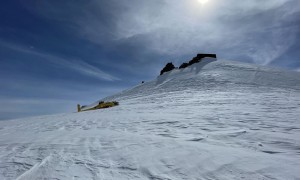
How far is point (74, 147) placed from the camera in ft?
14.6

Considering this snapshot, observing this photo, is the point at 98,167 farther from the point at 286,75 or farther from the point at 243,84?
the point at 286,75

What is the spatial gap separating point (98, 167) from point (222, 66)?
887 inches

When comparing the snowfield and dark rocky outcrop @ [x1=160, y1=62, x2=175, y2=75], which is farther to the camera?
dark rocky outcrop @ [x1=160, y1=62, x2=175, y2=75]

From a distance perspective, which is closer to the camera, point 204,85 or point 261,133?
point 261,133

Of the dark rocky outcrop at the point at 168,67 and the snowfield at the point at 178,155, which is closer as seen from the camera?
the snowfield at the point at 178,155

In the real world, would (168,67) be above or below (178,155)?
above

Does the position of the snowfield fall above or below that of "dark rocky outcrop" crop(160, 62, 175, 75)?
below

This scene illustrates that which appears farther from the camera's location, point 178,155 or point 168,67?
point 168,67

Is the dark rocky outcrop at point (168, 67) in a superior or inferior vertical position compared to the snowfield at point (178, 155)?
superior

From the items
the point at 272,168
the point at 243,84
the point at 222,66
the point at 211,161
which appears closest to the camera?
the point at 272,168

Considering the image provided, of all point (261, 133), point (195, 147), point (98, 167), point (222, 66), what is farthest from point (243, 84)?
point (98, 167)

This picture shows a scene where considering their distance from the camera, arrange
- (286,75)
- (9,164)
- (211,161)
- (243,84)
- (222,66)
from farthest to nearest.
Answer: (222,66)
(286,75)
(243,84)
(9,164)
(211,161)

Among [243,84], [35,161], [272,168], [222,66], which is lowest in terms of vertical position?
[272,168]

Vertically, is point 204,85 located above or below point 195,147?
above
